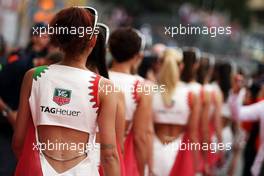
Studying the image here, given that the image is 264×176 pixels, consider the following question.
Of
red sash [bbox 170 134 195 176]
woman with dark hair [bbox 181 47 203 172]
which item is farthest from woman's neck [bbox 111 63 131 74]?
woman with dark hair [bbox 181 47 203 172]

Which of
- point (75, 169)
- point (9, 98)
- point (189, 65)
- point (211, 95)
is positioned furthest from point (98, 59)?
point (211, 95)

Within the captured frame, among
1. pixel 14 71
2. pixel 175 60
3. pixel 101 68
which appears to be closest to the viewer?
pixel 101 68

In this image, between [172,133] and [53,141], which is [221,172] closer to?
[172,133]

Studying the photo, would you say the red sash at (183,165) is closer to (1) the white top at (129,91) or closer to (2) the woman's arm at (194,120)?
(2) the woman's arm at (194,120)

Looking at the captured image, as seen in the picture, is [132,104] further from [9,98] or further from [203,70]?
[203,70]

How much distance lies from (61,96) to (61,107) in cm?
6

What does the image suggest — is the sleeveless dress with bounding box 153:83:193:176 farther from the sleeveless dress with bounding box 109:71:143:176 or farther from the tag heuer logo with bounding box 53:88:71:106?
the tag heuer logo with bounding box 53:88:71:106

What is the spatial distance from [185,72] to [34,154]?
4.44 metres

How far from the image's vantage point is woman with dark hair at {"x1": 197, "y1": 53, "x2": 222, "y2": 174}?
9266 millimetres

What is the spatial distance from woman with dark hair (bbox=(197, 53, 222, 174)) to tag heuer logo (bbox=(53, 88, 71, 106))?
454 centimetres

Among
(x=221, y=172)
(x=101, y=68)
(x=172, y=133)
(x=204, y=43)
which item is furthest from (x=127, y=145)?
(x=204, y=43)

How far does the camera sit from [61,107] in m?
4.68

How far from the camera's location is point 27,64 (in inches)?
295

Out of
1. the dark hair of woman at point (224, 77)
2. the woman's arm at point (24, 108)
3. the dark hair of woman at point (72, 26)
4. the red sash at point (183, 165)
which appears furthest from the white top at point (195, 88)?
the woman's arm at point (24, 108)
